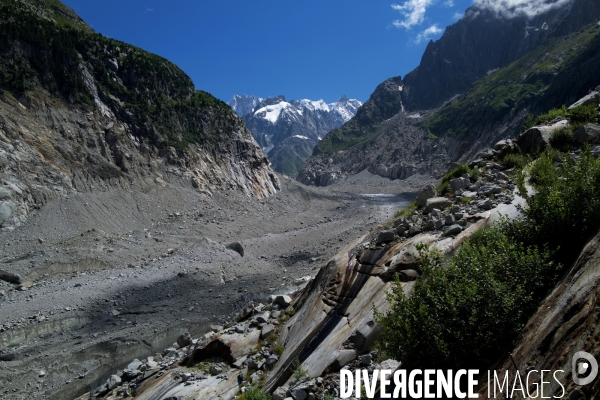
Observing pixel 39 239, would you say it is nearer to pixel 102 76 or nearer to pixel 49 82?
pixel 49 82

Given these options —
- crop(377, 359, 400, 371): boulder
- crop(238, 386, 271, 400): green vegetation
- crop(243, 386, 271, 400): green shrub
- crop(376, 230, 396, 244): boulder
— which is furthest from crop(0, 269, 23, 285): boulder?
crop(377, 359, 400, 371): boulder

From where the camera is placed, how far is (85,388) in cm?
1747

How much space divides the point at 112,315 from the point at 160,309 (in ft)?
10.5

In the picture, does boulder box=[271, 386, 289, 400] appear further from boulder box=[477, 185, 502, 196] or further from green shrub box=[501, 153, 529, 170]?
green shrub box=[501, 153, 529, 170]

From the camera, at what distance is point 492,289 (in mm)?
5793

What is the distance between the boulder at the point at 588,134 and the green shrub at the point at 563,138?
0.57 ft

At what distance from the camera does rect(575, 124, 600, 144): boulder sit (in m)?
11.8

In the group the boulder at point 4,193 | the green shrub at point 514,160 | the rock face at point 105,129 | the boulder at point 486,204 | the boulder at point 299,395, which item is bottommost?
the boulder at point 299,395

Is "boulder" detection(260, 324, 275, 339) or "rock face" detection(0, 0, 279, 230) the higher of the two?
"rock face" detection(0, 0, 279, 230)

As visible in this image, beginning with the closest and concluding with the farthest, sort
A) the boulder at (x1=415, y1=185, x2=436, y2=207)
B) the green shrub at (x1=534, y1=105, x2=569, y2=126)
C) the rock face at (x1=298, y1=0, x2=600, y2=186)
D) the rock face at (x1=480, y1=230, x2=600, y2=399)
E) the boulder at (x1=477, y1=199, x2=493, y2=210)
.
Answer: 1. the rock face at (x1=480, y1=230, x2=600, y2=399)
2. the boulder at (x1=477, y1=199, x2=493, y2=210)
3. the boulder at (x1=415, y1=185, x2=436, y2=207)
4. the green shrub at (x1=534, y1=105, x2=569, y2=126)
5. the rock face at (x1=298, y1=0, x2=600, y2=186)

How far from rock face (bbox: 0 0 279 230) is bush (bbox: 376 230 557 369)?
42179mm

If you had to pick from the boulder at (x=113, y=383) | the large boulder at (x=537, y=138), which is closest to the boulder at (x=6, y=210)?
the boulder at (x=113, y=383)

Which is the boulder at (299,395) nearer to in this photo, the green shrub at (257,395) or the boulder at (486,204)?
the green shrub at (257,395)

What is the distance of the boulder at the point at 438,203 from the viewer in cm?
1165
